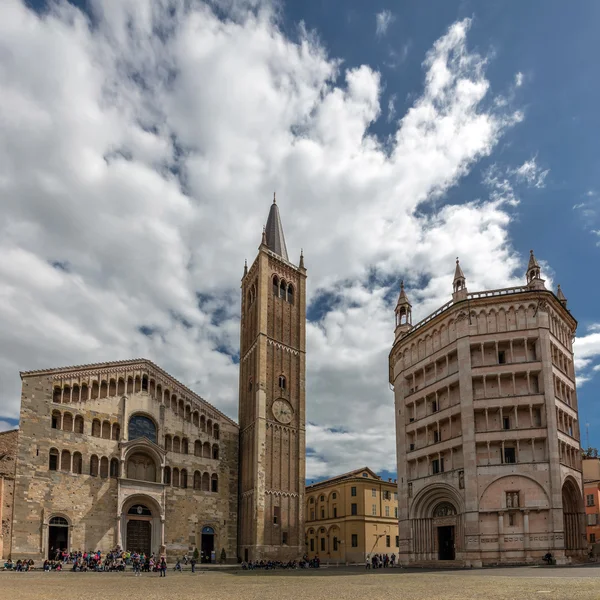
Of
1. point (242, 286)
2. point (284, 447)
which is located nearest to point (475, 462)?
point (284, 447)

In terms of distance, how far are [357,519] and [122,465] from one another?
32326 millimetres

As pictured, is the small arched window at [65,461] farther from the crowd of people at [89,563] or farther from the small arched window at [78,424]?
the crowd of people at [89,563]

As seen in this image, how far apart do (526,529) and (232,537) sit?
28867mm

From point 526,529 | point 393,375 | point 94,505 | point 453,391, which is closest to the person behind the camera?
point 526,529

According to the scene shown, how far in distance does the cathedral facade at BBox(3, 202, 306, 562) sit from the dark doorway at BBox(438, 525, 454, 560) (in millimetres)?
16814

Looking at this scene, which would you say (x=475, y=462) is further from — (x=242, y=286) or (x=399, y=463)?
(x=242, y=286)

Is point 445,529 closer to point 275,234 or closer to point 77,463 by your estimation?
point 77,463

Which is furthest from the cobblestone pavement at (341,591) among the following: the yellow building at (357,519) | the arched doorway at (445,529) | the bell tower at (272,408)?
the yellow building at (357,519)

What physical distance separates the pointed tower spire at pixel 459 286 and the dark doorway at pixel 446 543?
681 inches

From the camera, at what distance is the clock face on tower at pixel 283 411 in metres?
59.9

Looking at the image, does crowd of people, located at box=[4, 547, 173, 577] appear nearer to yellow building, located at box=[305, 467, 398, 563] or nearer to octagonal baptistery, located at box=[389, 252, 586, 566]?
octagonal baptistery, located at box=[389, 252, 586, 566]

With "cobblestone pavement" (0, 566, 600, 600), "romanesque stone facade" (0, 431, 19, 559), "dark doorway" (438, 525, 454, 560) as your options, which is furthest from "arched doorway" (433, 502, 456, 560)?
"romanesque stone facade" (0, 431, 19, 559)

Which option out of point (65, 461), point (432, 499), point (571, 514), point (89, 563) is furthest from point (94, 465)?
point (571, 514)

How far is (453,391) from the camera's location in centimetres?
4550
